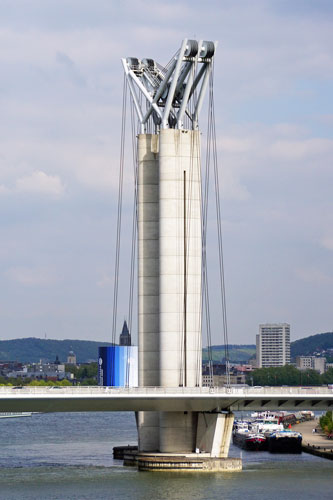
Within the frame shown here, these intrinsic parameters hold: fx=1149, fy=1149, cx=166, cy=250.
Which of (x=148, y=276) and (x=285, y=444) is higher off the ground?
(x=148, y=276)

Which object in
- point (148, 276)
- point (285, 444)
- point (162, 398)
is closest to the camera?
point (162, 398)

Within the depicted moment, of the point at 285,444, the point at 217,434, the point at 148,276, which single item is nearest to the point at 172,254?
the point at 148,276

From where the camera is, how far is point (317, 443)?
13088 centimetres

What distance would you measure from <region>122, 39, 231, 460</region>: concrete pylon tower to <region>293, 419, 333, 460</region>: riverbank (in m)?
22.1

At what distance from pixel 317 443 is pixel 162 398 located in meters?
46.9

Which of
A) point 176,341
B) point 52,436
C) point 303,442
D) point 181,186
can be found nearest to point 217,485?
point 176,341

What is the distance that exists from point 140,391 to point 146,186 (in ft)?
63.2

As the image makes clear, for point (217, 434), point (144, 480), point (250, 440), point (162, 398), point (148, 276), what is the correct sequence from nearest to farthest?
1. point (144, 480)
2. point (162, 398)
3. point (217, 434)
4. point (148, 276)
5. point (250, 440)

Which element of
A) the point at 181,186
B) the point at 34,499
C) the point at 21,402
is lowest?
the point at 34,499

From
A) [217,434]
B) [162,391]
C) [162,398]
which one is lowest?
[217,434]

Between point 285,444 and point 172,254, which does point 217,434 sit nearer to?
point 172,254

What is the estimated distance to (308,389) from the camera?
91500 millimetres

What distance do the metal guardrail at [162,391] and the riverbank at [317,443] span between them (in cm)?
2081

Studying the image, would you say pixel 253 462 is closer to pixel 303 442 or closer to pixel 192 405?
pixel 192 405
